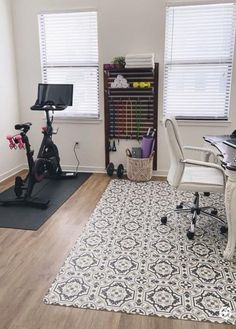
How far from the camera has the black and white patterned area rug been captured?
193 centimetres

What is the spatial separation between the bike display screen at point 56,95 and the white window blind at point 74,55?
49 cm

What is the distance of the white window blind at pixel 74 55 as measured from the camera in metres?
4.40

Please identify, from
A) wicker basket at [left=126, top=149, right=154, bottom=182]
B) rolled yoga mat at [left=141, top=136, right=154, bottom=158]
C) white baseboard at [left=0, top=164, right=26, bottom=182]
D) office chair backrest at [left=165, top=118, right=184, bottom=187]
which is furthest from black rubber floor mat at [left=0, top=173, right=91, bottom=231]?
office chair backrest at [left=165, top=118, right=184, bottom=187]

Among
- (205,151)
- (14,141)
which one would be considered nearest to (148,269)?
(205,151)

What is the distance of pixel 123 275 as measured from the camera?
222 centimetres

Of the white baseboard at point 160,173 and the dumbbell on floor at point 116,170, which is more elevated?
the dumbbell on floor at point 116,170

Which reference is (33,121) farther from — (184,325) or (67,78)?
(184,325)

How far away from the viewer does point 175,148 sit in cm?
270

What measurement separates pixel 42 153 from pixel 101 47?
5.62 ft

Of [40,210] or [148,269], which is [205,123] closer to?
[40,210]

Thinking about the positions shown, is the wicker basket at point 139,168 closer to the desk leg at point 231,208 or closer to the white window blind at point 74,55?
the white window blind at point 74,55

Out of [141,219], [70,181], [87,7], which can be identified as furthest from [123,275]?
[87,7]

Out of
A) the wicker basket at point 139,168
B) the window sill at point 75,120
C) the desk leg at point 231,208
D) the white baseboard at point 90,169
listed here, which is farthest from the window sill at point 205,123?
the desk leg at point 231,208

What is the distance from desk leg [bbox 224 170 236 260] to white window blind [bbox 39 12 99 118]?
9.04 ft
